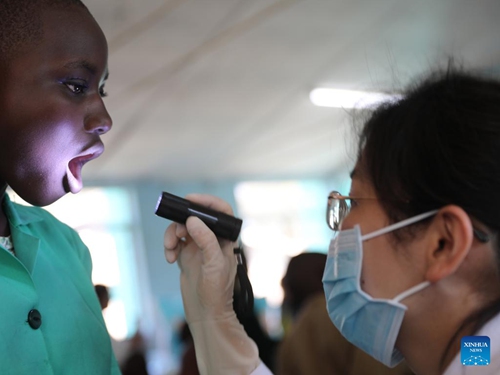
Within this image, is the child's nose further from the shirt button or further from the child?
the shirt button

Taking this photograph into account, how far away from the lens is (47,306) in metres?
1.06

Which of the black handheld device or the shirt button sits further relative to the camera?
the black handheld device

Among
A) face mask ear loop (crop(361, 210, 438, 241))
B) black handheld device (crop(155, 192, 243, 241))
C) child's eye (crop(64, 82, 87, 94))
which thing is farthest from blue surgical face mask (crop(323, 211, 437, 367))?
child's eye (crop(64, 82, 87, 94))

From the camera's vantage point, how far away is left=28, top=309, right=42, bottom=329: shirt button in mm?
994

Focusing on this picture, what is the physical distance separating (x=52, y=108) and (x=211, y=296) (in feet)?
1.82

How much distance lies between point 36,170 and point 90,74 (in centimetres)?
21

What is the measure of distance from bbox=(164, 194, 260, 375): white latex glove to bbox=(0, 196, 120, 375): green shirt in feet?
0.73

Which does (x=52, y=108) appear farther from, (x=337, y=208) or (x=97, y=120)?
(x=337, y=208)

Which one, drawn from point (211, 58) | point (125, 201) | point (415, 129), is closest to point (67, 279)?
point (415, 129)

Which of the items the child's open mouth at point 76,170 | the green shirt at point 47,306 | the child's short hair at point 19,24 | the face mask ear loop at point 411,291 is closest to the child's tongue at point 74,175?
the child's open mouth at point 76,170

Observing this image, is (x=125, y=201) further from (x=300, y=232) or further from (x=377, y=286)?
(x=377, y=286)

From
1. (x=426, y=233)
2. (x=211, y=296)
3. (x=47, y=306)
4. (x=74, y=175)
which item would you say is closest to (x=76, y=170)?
(x=74, y=175)

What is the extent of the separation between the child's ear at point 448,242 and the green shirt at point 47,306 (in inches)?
26.6

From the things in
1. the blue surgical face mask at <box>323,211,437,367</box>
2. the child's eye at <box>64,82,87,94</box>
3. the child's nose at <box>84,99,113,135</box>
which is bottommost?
the blue surgical face mask at <box>323,211,437,367</box>
